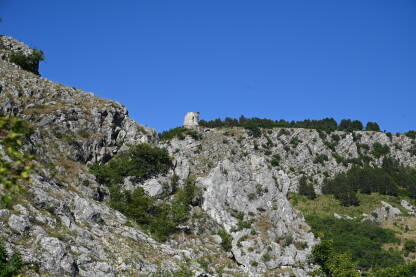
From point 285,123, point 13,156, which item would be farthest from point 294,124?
point 13,156

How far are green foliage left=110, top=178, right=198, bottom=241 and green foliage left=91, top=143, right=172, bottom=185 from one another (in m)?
1.99

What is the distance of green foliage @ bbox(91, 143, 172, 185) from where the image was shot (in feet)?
177

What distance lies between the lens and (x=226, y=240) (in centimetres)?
5434

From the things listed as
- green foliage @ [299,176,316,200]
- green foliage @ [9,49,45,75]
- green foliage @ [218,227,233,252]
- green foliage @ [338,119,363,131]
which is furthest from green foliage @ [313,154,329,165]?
green foliage @ [9,49,45,75]

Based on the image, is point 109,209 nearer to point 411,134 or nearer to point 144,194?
point 144,194

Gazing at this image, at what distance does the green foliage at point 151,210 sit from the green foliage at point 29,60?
28.1 m

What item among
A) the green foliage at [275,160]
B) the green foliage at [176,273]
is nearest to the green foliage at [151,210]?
the green foliage at [176,273]

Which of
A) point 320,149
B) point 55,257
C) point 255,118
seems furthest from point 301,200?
point 55,257

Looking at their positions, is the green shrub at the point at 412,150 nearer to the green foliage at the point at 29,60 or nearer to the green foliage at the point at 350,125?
the green foliage at the point at 350,125

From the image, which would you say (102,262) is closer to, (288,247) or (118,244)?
(118,244)

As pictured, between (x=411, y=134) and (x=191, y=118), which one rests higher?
(x=191, y=118)

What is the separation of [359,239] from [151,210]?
187 ft

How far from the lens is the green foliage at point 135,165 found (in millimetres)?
53938

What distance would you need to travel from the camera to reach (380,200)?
117250 mm
